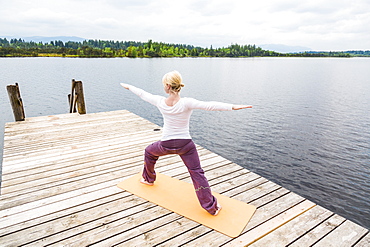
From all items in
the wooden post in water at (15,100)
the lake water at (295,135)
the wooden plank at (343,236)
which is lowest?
Result: the lake water at (295,135)

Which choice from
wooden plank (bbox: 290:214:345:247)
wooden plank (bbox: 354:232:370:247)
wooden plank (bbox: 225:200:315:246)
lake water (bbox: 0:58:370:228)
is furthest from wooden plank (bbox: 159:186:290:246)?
lake water (bbox: 0:58:370:228)

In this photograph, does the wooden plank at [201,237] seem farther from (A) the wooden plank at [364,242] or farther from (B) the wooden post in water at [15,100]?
(B) the wooden post in water at [15,100]

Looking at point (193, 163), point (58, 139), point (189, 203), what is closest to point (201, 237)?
point (189, 203)

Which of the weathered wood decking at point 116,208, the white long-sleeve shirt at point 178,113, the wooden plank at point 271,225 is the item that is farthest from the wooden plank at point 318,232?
the white long-sleeve shirt at point 178,113

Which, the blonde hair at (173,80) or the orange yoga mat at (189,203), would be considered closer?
the blonde hair at (173,80)

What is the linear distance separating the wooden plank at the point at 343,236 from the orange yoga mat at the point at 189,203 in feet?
3.48

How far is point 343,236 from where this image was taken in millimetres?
3527

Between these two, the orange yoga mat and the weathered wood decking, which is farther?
the orange yoga mat

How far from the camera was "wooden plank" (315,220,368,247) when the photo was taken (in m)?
3.39

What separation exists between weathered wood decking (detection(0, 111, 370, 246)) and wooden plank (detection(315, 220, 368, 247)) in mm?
14

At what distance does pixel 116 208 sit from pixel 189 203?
122cm

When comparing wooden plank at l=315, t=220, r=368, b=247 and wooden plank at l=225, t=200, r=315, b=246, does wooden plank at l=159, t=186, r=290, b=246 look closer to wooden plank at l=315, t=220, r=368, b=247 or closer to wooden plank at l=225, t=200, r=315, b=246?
wooden plank at l=225, t=200, r=315, b=246

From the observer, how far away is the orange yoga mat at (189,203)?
3.70 m

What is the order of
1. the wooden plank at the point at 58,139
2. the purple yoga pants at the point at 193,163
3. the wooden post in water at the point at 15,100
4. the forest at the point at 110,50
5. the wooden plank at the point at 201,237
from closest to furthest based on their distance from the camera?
1. the wooden plank at the point at 201,237
2. the purple yoga pants at the point at 193,163
3. the wooden plank at the point at 58,139
4. the wooden post in water at the point at 15,100
5. the forest at the point at 110,50
